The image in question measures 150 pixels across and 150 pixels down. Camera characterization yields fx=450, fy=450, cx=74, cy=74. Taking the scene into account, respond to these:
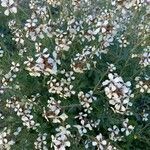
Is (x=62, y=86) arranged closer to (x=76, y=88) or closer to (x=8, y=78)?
(x=76, y=88)

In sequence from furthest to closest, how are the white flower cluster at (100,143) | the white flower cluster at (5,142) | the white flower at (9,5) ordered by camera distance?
the white flower cluster at (5,142)
the white flower at (9,5)
the white flower cluster at (100,143)

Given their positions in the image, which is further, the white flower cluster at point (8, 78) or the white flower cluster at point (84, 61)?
the white flower cluster at point (8, 78)

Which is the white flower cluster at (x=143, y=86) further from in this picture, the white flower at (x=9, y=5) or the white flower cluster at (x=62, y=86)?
the white flower at (x=9, y=5)

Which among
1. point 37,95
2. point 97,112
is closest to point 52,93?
point 37,95

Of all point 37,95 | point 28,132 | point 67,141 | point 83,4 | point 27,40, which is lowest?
point 67,141

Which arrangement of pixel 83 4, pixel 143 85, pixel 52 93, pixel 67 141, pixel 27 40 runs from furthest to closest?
pixel 83 4
pixel 27 40
pixel 52 93
pixel 143 85
pixel 67 141

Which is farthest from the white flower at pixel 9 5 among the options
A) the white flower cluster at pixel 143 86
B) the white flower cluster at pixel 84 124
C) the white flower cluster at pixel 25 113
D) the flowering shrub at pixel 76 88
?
the white flower cluster at pixel 143 86

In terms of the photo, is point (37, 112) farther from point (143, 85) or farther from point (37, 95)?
Answer: point (143, 85)

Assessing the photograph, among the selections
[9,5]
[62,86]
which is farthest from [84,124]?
[9,5]

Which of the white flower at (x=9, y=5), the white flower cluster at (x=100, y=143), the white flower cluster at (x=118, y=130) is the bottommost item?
the white flower cluster at (x=100, y=143)
